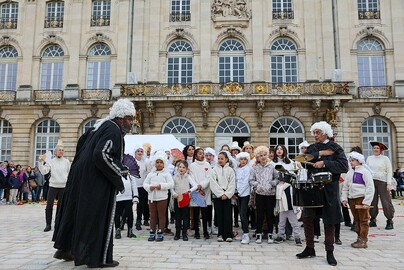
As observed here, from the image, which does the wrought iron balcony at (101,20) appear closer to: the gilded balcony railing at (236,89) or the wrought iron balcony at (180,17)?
the wrought iron balcony at (180,17)

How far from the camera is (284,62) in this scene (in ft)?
70.9

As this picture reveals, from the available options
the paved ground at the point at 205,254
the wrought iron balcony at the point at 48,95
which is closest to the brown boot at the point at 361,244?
the paved ground at the point at 205,254

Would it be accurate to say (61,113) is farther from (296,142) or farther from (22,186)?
(296,142)

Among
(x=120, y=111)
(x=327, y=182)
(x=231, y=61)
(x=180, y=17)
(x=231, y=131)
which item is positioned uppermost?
(x=180, y=17)

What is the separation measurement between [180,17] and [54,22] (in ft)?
28.0

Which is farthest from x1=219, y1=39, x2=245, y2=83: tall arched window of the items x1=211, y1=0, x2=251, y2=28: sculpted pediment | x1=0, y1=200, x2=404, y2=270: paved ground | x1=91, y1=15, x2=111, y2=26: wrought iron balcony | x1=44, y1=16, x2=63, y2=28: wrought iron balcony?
x1=0, y1=200, x2=404, y2=270: paved ground

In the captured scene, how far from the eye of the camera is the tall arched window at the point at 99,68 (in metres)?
22.9

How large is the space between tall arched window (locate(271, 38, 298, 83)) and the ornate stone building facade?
6 cm

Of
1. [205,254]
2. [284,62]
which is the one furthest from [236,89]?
[205,254]

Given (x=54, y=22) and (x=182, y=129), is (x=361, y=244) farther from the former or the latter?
(x=54, y=22)

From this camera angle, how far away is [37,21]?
2373cm

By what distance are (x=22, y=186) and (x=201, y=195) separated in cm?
1202

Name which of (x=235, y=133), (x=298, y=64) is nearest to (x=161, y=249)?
(x=235, y=133)

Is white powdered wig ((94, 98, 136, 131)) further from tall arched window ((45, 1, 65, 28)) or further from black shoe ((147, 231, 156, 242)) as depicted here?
tall arched window ((45, 1, 65, 28))
